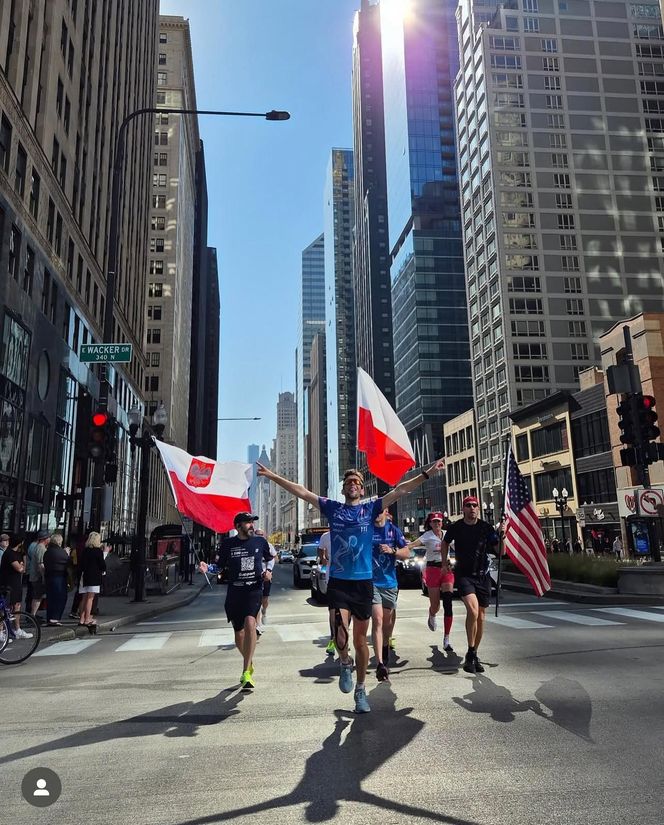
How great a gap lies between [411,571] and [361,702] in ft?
59.7

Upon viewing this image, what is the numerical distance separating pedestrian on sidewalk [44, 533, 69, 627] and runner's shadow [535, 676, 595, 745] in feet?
33.6

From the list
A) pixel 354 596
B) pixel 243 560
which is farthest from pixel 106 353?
pixel 354 596

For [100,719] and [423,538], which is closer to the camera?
[100,719]

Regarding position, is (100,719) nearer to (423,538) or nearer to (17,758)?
(17,758)

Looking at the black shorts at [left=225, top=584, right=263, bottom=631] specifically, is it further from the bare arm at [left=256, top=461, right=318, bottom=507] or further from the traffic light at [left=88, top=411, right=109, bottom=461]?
the traffic light at [left=88, top=411, right=109, bottom=461]

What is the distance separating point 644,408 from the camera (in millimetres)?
15695

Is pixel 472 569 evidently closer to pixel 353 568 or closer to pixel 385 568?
pixel 385 568

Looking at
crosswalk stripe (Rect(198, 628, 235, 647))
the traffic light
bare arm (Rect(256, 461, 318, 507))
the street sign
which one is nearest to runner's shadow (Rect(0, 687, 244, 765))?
bare arm (Rect(256, 461, 318, 507))

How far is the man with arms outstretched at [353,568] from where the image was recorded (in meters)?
6.51

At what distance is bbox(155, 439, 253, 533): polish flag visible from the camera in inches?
414

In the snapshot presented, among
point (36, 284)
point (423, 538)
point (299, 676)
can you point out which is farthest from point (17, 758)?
point (36, 284)

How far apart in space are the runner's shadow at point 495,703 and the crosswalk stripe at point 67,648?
7036 mm

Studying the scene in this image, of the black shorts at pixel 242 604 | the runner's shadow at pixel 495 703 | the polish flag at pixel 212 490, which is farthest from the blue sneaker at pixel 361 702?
the polish flag at pixel 212 490

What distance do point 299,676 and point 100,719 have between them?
2.65 m
